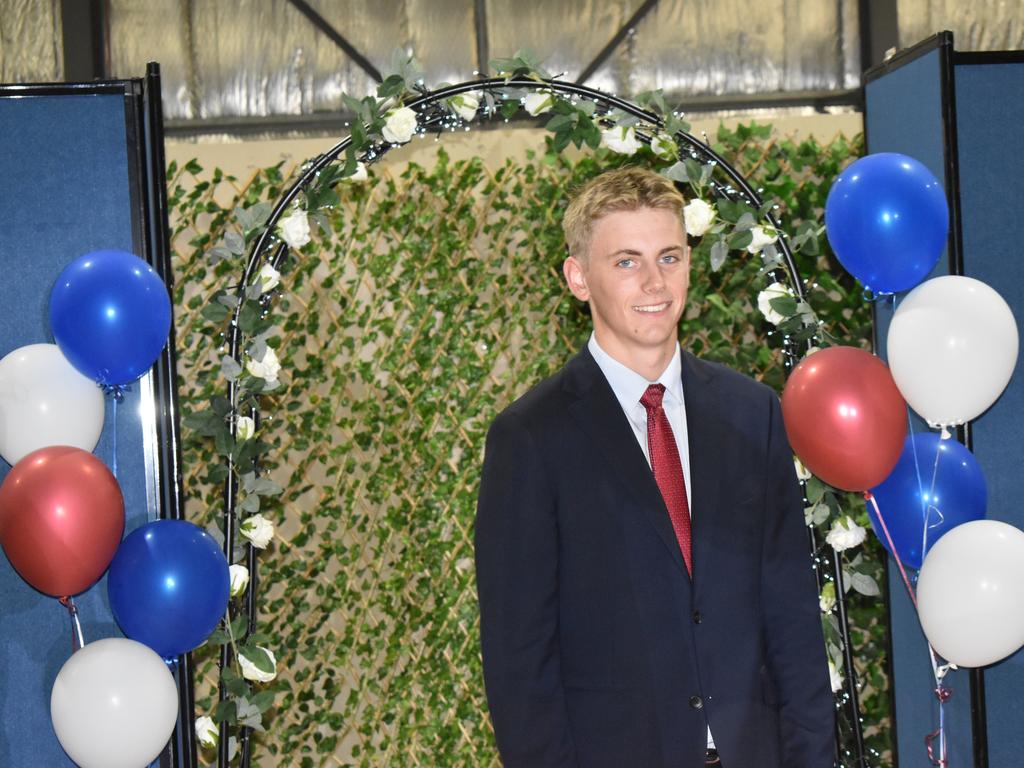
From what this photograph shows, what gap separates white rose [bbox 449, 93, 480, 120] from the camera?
268cm

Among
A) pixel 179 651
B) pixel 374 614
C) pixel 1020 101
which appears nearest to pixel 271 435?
pixel 374 614

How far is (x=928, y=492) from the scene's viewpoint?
2.44 metres

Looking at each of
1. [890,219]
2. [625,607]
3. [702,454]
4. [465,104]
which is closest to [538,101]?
[465,104]

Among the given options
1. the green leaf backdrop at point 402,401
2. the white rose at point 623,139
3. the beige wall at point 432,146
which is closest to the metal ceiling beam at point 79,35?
the beige wall at point 432,146

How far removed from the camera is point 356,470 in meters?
3.83

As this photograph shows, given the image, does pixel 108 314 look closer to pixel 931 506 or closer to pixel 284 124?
pixel 931 506

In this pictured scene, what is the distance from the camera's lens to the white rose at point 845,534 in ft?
8.71

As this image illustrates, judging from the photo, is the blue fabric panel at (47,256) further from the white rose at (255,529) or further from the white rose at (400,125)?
the white rose at (400,125)

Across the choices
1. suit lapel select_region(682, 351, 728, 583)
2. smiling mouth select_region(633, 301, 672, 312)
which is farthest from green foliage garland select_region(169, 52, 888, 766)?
smiling mouth select_region(633, 301, 672, 312)

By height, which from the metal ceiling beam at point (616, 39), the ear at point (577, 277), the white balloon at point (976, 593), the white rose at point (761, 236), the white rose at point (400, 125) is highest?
the metal ceiling beam at point (616, 39)

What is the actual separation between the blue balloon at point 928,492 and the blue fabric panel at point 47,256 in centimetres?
160

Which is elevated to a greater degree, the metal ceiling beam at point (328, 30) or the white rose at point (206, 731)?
the metal ceiling beam at point (328, 30)

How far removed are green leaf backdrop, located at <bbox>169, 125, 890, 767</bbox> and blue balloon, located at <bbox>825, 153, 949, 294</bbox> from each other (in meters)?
1.28

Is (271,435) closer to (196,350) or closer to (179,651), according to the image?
(196,350)
